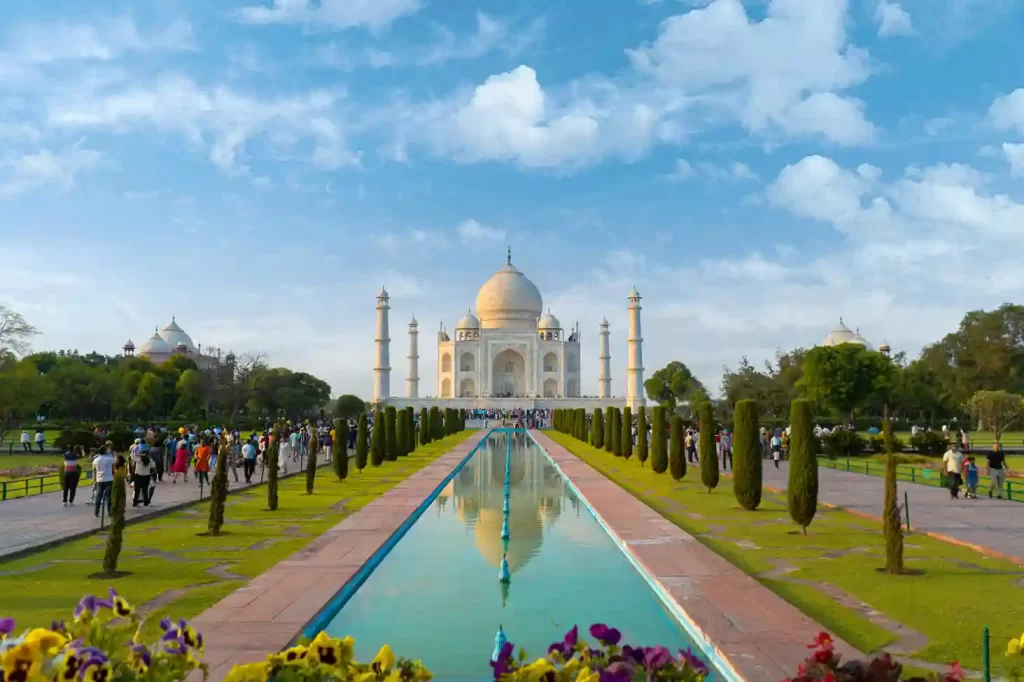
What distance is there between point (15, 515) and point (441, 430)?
773 inches

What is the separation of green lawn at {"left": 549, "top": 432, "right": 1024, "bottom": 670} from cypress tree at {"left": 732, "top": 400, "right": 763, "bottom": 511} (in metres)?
0.25

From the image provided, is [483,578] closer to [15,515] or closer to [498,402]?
[15,515]

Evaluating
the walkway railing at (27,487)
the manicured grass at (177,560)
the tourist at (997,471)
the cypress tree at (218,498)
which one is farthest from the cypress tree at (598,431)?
the cypress tree at (218,498)

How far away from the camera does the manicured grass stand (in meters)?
5.61

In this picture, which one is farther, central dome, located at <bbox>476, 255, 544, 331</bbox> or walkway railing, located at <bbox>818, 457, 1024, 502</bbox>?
central dome, located at <bbox>476, 255, 544, 331</bbox>

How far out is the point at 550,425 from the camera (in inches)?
1665

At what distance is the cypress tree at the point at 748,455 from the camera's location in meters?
10.3

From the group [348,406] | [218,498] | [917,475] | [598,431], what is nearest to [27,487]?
[218,498]

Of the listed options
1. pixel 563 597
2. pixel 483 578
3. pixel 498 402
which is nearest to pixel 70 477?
pixel 483 578

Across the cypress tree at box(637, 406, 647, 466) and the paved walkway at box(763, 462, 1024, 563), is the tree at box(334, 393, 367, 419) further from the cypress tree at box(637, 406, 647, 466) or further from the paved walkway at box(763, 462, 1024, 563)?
the paved walkway at box(763, 462, 1024, 563)

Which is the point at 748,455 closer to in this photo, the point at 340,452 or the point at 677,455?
the point at 677,455

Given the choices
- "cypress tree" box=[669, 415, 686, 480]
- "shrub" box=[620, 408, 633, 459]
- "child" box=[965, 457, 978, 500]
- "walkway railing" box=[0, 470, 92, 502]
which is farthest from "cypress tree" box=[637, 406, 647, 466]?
"walkway railing" box=[0, 470, 92, 502]

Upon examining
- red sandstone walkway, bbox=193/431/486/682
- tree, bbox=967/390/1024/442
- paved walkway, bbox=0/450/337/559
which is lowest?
red sandstone walkway, bbox=193/431/486/682

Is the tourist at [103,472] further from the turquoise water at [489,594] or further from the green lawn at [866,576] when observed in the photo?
the green lawn at [866,576]
